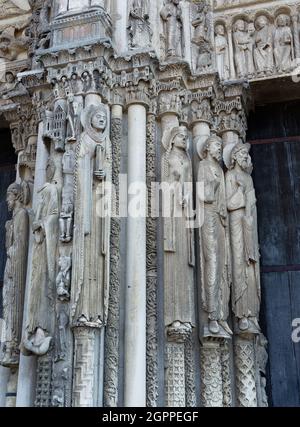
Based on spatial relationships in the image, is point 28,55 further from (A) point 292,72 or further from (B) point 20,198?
(A) point 292,72

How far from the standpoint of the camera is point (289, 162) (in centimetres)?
838

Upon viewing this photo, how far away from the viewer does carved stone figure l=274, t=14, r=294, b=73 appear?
820cm

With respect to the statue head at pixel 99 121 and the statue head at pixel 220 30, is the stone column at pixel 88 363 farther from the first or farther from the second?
the statue head at pixel 220 30

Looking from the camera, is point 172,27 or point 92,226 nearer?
point 92,226

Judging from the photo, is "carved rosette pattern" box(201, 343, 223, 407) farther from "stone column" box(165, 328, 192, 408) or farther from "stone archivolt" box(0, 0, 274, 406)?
"stone column" box(165, 328, 192, 408)

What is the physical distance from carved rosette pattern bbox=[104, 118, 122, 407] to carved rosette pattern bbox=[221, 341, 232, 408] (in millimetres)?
1238

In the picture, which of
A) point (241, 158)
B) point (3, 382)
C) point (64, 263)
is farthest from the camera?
point (3, 382)

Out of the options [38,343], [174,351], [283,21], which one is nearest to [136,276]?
[174,351]

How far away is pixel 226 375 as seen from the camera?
687 centimetres

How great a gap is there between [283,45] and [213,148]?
2.00m

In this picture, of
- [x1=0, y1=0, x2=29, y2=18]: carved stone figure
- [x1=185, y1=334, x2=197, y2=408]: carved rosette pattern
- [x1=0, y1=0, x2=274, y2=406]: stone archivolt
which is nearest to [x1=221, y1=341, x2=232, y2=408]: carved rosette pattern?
[x1=0, y1=0, x2=274, y2=406]: stone archivolt

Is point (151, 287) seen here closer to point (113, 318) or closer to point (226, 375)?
point (113, 318)

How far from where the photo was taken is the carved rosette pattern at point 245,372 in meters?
6.86
